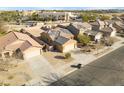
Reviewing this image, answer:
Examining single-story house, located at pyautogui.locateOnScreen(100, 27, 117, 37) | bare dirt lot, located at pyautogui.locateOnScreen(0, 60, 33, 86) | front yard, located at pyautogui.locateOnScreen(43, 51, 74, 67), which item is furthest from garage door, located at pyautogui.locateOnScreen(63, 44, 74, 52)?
single-story house, located at pyautogui.locateOnScreen(100, 27, 117, 37)

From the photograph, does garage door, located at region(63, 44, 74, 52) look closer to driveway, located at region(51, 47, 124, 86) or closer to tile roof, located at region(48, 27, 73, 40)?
tile roof, located at region(48, 27, 73, 40)

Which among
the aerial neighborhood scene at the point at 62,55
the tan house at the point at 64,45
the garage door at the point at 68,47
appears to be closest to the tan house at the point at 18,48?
the aerial neighborhood scene at the point at 62,55

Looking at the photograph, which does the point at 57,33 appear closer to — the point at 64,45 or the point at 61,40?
the point at 61,40

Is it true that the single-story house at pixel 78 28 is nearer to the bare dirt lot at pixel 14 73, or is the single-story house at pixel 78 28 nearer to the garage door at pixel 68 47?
the garage door at pixel 68 47

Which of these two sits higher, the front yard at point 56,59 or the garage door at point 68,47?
the garage door at point 68,47
